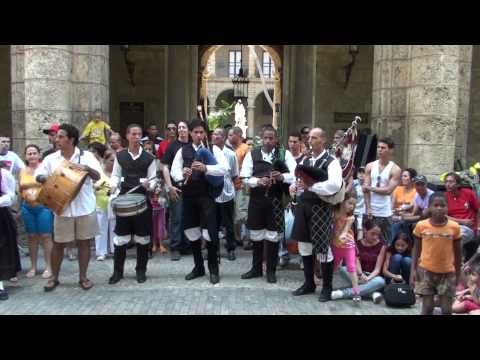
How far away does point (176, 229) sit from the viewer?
814 centimetres

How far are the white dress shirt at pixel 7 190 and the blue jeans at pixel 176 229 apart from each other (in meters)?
2.53

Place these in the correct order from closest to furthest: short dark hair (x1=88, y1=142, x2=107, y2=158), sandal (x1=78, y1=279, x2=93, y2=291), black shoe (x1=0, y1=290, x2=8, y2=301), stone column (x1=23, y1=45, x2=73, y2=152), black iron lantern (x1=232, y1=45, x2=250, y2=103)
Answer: black shoe (x1=0, y1=290, x2=8, y2=301)
sandal (x1=78, y1=279, x2=93, y2=291)
short dark hair (x1=88, y1=142, x2=107, y2=158)
stone column (x1=23, y1=45, x2=73, y2=152)
black iron lantern (x1=232, y1=45, x2=250, y2=103)

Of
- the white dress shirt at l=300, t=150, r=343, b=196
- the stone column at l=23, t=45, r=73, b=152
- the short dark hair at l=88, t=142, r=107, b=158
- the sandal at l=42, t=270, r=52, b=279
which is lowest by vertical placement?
the sandal at l=42, t=270, r=52, b=279

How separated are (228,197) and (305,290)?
7.10ft

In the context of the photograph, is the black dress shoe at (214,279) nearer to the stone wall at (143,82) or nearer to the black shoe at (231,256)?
the black shoe at (231,256)

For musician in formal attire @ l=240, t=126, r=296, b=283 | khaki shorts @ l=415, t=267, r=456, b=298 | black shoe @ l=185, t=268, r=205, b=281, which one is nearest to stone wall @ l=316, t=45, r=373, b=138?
musician in formal attire @ l=240, t=126, r=296, b=283

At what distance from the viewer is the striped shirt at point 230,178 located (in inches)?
303

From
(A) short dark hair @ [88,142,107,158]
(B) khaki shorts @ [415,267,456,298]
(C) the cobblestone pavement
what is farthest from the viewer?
(A) short dark hair @ [88,142,107,158]

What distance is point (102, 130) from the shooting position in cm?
916

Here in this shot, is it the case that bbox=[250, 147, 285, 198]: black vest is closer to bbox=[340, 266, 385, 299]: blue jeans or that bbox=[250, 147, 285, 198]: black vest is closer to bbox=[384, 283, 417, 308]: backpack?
bbox=[340, 266, 385, 299]: blue jeans

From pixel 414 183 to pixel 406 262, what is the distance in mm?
1368

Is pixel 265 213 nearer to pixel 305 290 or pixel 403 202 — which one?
pixel 305 290

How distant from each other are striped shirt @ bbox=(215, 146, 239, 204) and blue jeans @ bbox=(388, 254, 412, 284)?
256 cm

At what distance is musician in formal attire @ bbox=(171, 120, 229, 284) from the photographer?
660 cm
